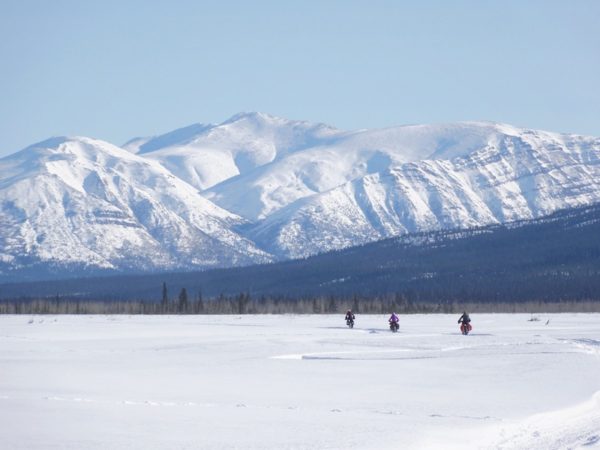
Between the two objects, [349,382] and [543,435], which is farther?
[349,382]

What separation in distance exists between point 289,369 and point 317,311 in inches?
4182

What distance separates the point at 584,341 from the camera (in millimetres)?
61875

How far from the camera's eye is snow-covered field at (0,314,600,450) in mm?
26578

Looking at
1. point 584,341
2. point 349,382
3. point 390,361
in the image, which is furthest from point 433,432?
point 584,341

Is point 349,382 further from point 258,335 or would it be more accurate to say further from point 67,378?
point 258,335

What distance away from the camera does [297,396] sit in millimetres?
34312

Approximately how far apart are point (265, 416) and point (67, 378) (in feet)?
34.8

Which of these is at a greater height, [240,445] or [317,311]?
[317,311]

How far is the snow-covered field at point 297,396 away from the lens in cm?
2658

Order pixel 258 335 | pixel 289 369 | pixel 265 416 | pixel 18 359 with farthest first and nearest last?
pixel 258 335
pixel 18 359
pixel 289 369
pixel 265 416

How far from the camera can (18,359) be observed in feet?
154

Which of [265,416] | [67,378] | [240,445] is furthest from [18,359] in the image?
[240,445]

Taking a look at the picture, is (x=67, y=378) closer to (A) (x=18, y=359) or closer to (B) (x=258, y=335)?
(A) (x=18, y=359)

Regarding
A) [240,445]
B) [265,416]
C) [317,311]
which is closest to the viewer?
[240,445]
